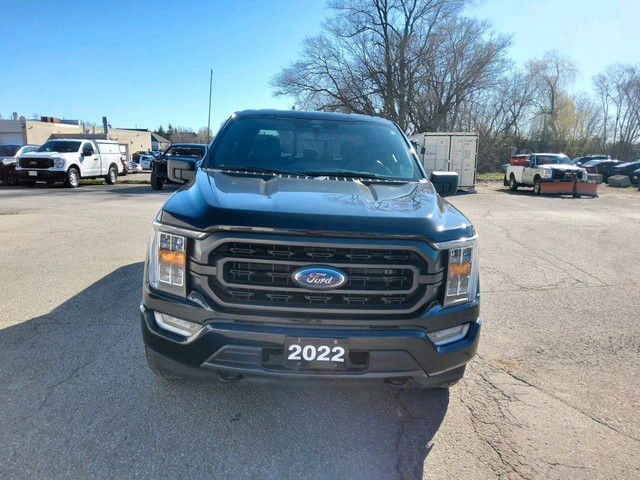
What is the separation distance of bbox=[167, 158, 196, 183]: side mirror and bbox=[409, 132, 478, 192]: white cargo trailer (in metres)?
19.2

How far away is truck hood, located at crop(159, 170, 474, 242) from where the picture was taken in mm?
2297

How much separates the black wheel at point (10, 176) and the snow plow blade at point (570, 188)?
2312cm

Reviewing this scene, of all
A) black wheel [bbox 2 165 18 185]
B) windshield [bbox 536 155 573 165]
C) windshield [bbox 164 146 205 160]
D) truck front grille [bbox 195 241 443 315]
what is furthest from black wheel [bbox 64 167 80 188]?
windshield [bbox 536 155 573 165]

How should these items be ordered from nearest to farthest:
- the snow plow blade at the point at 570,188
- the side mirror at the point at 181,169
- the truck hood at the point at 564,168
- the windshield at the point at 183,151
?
the side mirror at the point at 181,169
the windshield at the point at 183,151
the snow plow blade at the point at 570,188
the truck hood at the point at 564,168

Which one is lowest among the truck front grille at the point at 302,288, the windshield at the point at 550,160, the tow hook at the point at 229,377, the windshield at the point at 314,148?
the tow hook at the point at 229,377

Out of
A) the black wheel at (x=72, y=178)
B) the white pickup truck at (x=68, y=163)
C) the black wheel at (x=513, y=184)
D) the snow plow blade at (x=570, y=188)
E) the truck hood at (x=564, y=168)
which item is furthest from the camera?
the black wheel at (x=513, y=184)

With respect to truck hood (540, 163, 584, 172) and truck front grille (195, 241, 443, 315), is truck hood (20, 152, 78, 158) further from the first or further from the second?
truck hood (540, 163, 584, 172)

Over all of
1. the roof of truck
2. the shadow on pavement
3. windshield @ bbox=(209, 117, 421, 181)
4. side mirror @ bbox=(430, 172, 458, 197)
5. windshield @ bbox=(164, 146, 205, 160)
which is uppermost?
windshield @ bbox=(164, 146, 205, 160)

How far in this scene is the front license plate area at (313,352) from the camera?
225 centimetres

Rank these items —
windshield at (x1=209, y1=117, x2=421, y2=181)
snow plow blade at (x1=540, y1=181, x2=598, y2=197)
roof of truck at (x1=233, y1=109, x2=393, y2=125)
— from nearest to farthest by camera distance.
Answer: windshield at (x1=209, y1=117, x2=421, y2=181) < roof of truck at (x1=233, y1=109, x2=393, y2=125) < snow plow blade at (x1=540, y1=181, x2=598, y2=197)

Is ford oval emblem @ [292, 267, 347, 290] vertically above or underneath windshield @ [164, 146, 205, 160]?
underneath

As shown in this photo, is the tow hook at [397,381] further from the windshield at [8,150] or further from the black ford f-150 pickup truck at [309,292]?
the windshield at [8,150]

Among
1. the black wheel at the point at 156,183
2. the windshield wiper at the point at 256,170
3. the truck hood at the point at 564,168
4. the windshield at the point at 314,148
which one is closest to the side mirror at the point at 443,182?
the windshield at the point at 314,148

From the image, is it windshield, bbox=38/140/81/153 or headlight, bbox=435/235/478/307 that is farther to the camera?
windshield, bbox=38/140/81/153
